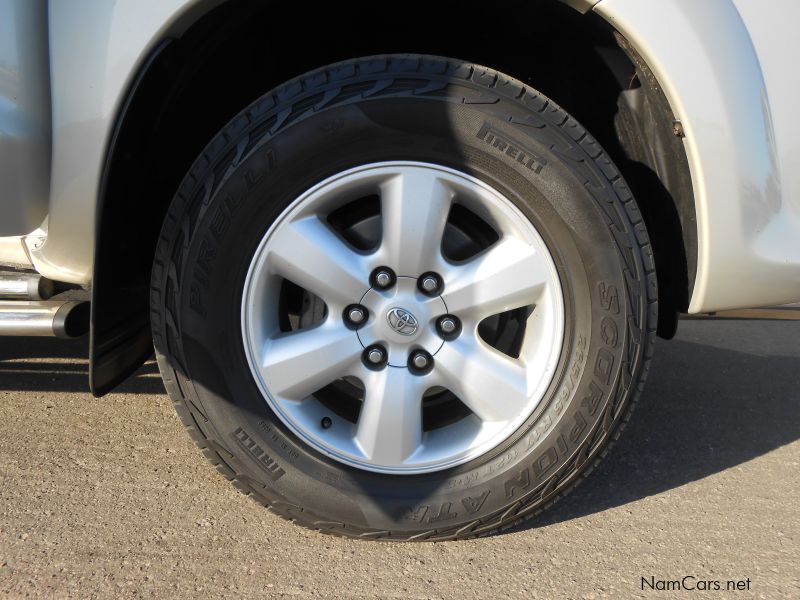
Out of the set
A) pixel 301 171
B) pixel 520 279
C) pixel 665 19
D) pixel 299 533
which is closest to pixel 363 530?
pixel 299 533

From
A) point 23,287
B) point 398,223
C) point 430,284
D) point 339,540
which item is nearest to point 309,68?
point 398,223

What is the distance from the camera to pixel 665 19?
1.41 m

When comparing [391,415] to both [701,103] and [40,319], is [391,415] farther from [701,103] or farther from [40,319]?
[701,103]

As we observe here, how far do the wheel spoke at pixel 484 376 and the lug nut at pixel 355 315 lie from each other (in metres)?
0.20

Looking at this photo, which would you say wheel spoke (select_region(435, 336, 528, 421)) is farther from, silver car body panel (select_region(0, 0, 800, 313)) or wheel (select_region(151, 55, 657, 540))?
silver car body panel (select_region(0, 0, 800, 313))

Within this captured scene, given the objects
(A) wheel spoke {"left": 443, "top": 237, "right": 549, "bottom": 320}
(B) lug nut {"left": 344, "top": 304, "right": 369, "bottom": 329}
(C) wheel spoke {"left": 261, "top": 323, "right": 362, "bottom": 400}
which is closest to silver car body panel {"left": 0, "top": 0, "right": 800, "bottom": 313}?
(A) wheel spoke {"left": 443, "top": 237, "right": 549, "bottom": 320}

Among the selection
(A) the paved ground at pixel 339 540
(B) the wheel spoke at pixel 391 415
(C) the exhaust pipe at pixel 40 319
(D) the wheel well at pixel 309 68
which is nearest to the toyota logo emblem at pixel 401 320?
(B) the wheel spoke at pixel 391 415

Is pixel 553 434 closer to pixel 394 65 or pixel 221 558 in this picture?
pixel 221 558

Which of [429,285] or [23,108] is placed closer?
[23,108]

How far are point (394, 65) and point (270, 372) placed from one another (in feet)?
2.53

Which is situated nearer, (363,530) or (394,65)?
(394,65)

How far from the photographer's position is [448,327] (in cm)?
160

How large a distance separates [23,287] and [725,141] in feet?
5.56

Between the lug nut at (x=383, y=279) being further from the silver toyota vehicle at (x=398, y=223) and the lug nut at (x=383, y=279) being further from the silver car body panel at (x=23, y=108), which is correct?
the silver car body panel at (x=23, y=108)
